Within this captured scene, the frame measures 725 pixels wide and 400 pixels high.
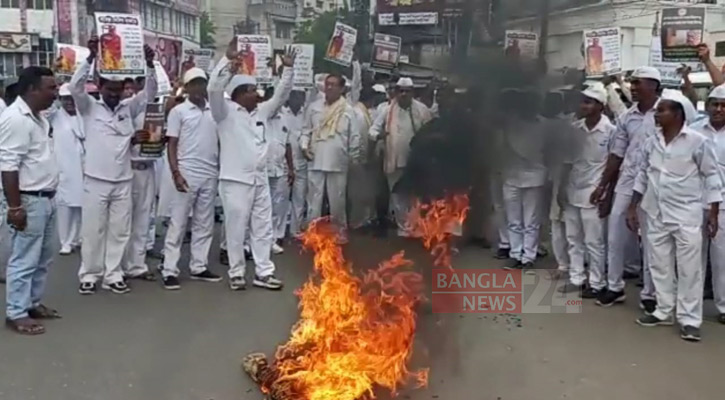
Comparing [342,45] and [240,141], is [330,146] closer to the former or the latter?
[240,141]

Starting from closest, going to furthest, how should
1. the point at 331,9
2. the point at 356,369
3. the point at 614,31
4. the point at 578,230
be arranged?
the point at 356,369, the point at 331,9, the point at 614,31, the point at 578,230

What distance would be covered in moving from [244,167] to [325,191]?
6.00 feet

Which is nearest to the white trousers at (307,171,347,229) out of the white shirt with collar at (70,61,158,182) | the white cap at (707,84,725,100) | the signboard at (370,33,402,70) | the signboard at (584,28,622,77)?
the signboard at (370,33,402,70)

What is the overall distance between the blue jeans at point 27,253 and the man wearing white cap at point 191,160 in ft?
4.72

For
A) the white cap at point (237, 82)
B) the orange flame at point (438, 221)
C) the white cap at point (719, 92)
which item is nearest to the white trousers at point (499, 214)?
the orange flame at point (438, 221)

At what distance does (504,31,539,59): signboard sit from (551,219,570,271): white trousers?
2926mm

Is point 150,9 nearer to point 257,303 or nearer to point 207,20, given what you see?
point 207,20

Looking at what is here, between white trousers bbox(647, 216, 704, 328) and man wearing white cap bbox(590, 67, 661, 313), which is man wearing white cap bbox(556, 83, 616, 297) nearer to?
man wearing white cap bbox(590, 67, 661, 313)

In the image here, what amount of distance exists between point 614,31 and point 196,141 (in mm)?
3523

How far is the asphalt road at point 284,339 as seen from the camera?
4.39 m

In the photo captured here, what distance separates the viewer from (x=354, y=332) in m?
4.22

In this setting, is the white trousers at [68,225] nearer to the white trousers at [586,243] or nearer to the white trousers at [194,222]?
the white trousers at [194,222]

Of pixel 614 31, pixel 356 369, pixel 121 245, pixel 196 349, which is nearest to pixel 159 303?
pixel 121 245

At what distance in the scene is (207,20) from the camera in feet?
16.5
